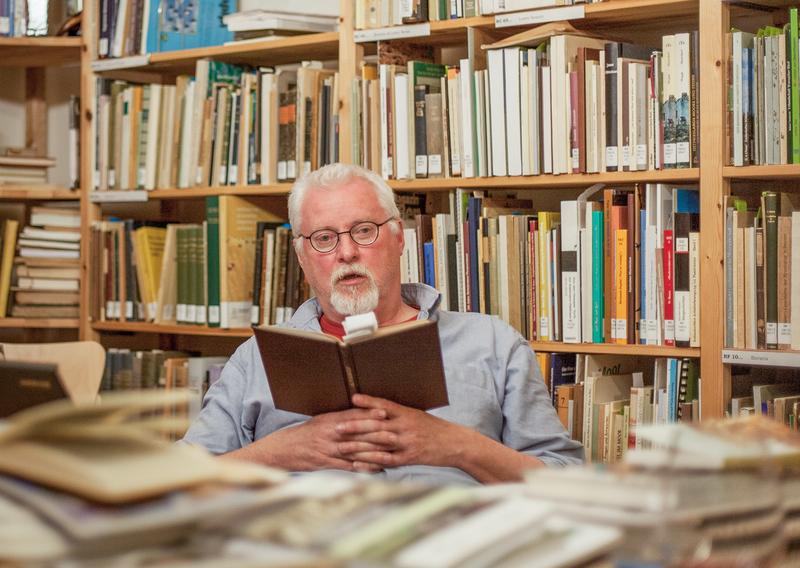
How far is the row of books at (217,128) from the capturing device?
121 inches

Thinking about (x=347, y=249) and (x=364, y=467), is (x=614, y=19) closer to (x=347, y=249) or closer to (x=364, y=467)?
(x=347, y=249)

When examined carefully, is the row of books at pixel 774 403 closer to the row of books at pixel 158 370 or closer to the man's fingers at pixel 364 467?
the man's fingers at pixel 364 467

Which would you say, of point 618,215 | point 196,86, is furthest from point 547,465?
point 196,86

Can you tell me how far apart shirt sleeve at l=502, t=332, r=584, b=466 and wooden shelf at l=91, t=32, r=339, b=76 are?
1.24 m

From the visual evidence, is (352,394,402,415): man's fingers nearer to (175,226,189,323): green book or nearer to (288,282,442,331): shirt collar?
(288,282,442,331): shirt collar

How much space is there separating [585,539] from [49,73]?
11.3 ft

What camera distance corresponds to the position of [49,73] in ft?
13.0

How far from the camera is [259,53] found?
10.6 ft

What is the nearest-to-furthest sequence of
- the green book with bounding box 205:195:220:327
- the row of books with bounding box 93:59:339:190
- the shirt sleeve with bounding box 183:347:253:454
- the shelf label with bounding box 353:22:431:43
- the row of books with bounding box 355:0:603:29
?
the shirt sleeve with bounding box 183:347:253:454 < the row of books with bounding box 355:0:603:29 < the shelf label with bounding box 353:22:431:43 < the row of books with bounding box 93:59:339:190 < the green book with bounding box 205:195:220:327

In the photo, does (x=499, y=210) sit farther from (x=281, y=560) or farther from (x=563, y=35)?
(x=281, y=560)

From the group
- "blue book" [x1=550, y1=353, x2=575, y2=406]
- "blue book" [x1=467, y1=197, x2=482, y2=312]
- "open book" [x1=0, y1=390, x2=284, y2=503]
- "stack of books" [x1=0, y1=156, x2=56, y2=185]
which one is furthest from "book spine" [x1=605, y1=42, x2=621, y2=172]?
"stack of books" [x1=0, y1=156, x2=56, y2=185]

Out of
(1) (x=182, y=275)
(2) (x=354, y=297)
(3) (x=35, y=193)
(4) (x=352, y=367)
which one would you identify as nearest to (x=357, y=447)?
(4) (x=352, y=367)

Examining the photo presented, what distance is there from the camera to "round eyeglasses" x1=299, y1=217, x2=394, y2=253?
2.39 m

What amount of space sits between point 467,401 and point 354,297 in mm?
342
